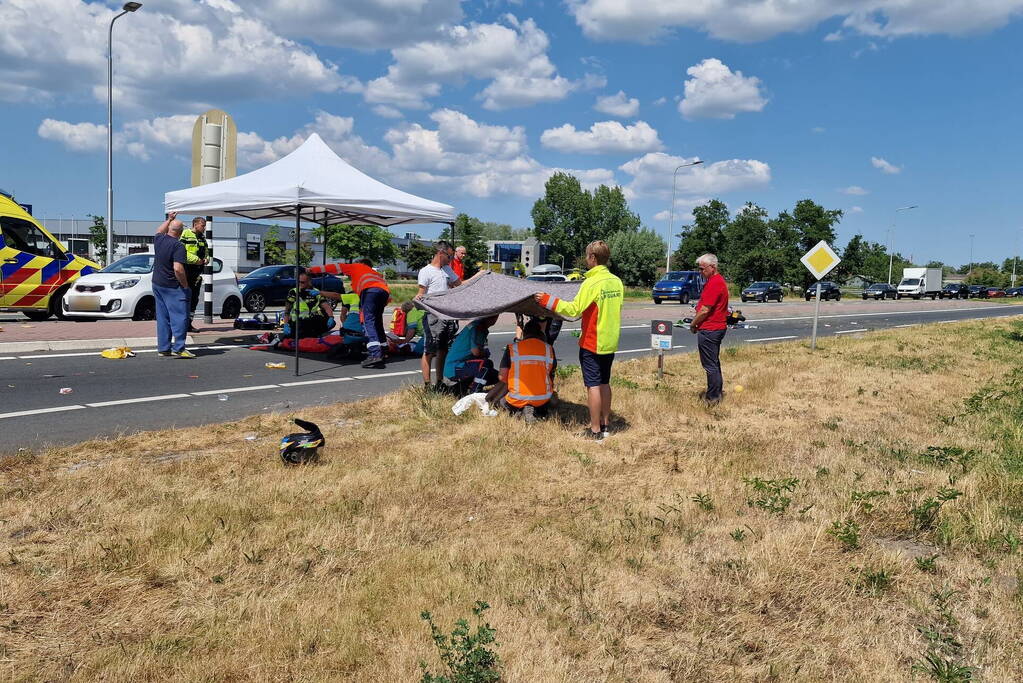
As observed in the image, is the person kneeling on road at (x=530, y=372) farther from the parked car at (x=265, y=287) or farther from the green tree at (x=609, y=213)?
the green tree at (x=609, y=213)

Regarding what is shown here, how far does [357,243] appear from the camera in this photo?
2467 inches

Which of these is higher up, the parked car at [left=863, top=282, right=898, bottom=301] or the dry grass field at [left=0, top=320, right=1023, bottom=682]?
the parked car at [left=863, top=282, right=898, bottom=301]

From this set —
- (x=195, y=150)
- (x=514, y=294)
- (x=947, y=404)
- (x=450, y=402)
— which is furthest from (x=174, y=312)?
(x=947, y=404)

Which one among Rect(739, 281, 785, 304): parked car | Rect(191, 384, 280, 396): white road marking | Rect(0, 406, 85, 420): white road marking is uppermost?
Rect(739, 281, 785, 304): parked car

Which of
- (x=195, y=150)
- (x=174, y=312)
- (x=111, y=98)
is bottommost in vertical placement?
(x=174, y=312)

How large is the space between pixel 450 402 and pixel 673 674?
5.01 metres

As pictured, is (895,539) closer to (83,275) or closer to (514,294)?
(514,294)

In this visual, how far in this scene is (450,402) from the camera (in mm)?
7789

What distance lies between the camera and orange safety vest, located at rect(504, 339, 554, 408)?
7117 millimetres

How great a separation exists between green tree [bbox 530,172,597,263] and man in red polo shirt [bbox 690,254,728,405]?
344 ft

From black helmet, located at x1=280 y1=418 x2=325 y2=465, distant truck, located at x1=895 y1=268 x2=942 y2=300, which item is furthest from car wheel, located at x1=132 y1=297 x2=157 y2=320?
distant truck, located at x1=895 y1=268 x2=942 y2=300

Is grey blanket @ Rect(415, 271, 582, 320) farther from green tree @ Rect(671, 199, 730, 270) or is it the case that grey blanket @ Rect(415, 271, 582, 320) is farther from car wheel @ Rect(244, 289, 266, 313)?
green tree @ Rect(671, 199, 730, 270)

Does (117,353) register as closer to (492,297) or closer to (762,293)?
(492,297)

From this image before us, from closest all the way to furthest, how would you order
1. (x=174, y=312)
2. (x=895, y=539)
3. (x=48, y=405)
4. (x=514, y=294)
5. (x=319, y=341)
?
(x=895, y=539)
(x=514, y=294)
(x=48, y=405)
(x=174, y=312)
(x=319, y=341)
